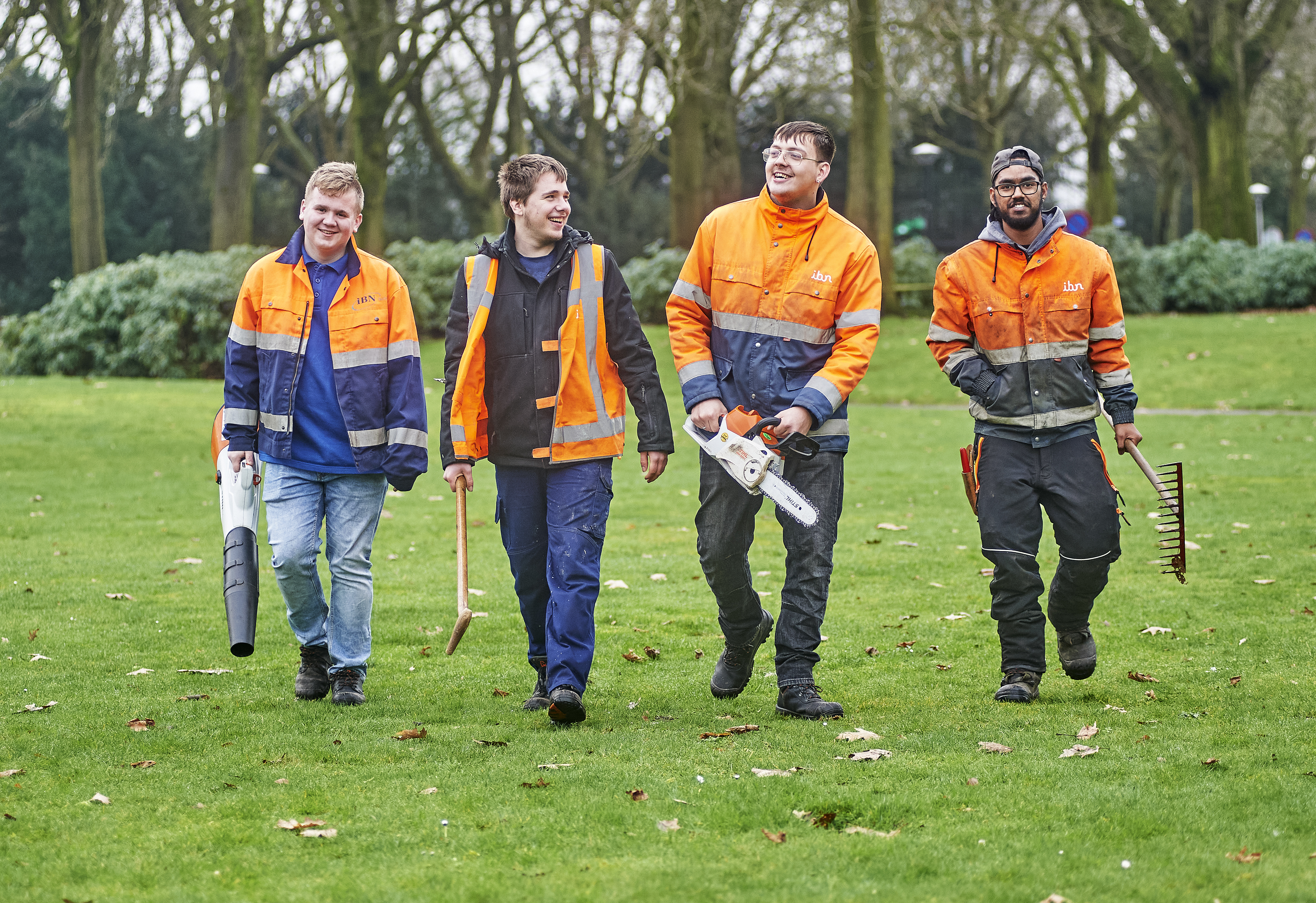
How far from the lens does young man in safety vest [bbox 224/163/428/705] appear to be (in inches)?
205

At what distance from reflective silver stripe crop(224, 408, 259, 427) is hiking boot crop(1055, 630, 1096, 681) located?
324 cm

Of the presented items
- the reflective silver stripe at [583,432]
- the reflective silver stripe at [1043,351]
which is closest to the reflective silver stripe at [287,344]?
the reflective silver stripe at [583,432]

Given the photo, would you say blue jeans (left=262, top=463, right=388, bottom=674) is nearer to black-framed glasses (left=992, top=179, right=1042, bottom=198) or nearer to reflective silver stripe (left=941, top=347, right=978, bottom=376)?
reflective silver stripe (left=941, top=347, right=978, bottom=376)

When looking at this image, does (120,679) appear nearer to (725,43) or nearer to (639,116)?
(725,43)

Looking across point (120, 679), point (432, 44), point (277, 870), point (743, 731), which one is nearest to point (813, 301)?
point (743, 731)

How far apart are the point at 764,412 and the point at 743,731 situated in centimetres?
114

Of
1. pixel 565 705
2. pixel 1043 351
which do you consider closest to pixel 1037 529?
pixel 1043 351

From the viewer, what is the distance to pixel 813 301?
16.3ft

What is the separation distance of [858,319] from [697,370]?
61 cm

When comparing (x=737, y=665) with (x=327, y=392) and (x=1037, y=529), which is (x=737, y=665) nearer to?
(x=1037, y=529)

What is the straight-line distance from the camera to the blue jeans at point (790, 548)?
5.02 m

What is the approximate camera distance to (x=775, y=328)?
5.03m

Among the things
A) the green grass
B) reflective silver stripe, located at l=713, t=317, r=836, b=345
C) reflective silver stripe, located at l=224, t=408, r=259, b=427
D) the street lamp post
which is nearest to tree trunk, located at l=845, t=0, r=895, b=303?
the green grass

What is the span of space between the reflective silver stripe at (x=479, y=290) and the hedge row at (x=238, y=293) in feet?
60.8
